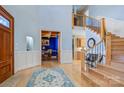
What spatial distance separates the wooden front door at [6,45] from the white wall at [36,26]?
516mm

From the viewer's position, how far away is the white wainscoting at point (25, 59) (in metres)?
6.41

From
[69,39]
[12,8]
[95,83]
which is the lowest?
Result: [95,83]

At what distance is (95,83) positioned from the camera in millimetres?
4031

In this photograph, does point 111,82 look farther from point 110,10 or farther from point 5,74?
point 110,10

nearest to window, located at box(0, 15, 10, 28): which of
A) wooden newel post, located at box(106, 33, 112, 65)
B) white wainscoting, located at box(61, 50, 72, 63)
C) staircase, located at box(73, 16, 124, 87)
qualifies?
staircase, located at box(73, 16, 124, 87)

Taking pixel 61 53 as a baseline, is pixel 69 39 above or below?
above

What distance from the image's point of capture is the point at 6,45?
512 centimetres

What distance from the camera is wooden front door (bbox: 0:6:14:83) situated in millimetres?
4641

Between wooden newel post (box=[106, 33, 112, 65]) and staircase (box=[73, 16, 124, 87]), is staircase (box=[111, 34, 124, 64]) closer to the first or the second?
staircase (box=[73, 16, 124, 87])

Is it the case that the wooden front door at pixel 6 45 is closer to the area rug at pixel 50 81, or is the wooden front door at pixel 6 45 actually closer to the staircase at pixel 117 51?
the area rug at pixel 50 81

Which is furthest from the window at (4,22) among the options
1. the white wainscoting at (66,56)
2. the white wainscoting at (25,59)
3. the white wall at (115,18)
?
the white wall at (115,18)

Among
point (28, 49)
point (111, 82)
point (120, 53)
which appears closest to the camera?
point (111, 82)
